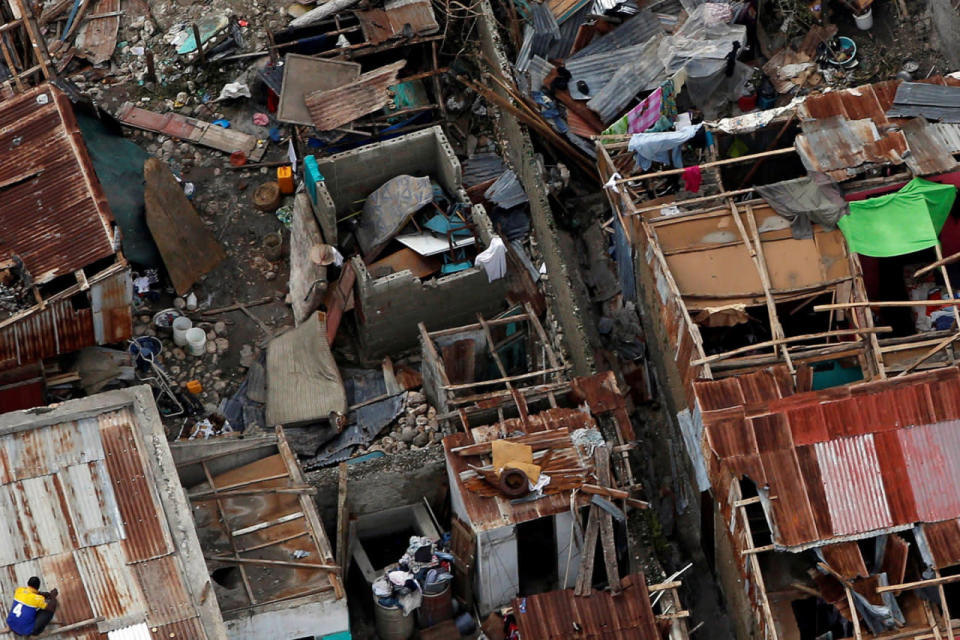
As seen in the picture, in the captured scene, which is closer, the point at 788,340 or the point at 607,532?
the point at 607,532

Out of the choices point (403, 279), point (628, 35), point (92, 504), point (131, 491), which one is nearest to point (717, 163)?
point (628, 35)

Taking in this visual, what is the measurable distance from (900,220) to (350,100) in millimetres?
13389

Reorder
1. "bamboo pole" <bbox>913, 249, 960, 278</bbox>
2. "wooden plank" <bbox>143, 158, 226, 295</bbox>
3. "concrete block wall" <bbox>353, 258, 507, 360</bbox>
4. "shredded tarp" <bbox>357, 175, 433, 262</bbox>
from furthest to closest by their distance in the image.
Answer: "wooden plank" <bbox>143, 158, 226, 295</bbox>, "shredded tarp" <bbox>357, 175, 433, 262</bbox>, "concrete block wall" <bbox>353, 258, 507, 360</bbox>, "bamboo pole" <bbox>913, 249, 960, 278</bbox>

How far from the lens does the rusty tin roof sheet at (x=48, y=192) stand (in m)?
28.2

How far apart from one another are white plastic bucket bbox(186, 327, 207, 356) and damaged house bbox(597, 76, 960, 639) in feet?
31.5

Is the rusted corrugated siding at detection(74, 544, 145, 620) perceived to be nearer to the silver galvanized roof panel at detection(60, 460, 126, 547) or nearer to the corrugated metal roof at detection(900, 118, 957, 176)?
the silver galvanized roof panel at detection(60, 460, 126, 547)

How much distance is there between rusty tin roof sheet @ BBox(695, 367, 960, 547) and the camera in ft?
77.5

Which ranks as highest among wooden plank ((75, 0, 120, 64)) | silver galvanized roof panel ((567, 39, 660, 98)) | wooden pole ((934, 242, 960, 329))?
wooden plank ((75, 0, 120, 64))

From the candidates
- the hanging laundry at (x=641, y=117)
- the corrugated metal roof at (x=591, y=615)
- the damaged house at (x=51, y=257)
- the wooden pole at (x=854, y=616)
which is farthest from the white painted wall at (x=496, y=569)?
the hanging laundry at (x=641, y=117)

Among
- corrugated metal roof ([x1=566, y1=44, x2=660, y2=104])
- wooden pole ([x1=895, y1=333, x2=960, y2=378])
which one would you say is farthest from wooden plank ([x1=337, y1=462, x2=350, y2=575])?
corrugated metal roof ([x1=566, y1=44, x2=660, y2=104])

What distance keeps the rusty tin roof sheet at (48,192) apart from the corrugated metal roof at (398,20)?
7.62 metres

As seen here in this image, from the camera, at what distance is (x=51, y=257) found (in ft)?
92.4

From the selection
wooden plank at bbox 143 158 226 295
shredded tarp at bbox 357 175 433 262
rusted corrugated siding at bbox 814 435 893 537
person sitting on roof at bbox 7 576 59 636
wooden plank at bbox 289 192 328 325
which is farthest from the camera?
wooden plank at bbox 143 158 226 295

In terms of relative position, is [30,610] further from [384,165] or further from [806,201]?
[806,201]
